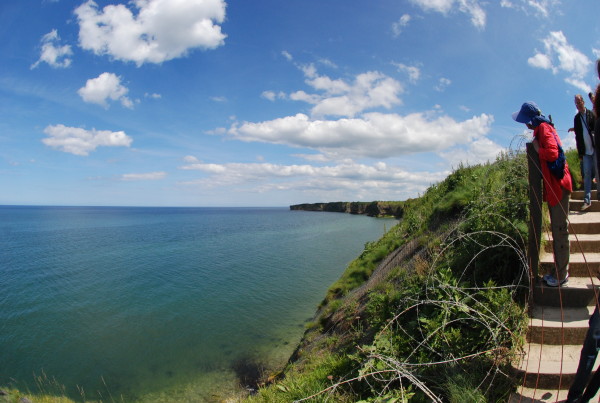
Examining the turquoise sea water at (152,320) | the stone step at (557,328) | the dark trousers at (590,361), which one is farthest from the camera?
the turquoise sea water at (152,320)

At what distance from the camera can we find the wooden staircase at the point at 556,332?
12.1 feet

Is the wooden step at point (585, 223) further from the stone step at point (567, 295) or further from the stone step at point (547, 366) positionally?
the stone step at point (547, 366)

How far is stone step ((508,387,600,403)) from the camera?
3.56 meters

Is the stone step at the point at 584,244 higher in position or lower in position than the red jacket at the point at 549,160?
lower

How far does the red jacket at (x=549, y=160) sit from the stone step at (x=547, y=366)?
6.33ft

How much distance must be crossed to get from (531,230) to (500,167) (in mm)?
5473

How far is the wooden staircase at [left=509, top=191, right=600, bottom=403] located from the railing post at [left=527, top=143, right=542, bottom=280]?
17.5 inches

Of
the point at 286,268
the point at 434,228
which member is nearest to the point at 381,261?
the point at 434,228

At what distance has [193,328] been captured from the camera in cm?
1491

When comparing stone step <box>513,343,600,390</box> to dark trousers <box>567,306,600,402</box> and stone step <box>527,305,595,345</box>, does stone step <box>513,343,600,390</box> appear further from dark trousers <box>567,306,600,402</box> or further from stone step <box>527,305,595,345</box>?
dark trousers <box>567,306,600,402</box>

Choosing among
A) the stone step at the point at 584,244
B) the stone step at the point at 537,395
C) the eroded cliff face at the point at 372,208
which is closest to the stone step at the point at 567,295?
the stone step at the point at 584,244

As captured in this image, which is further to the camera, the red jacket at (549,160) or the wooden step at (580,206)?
the wooden step at (580,206)

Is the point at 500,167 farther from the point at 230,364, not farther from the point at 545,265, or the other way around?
the point at 230,364

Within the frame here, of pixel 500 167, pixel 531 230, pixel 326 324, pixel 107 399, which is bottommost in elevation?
pixel 107 399
